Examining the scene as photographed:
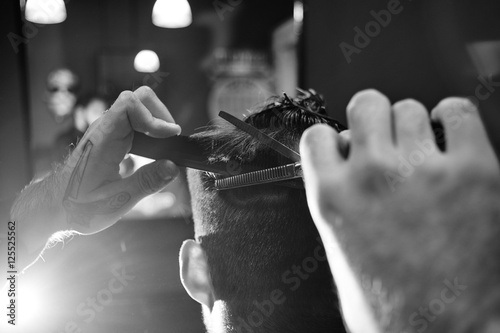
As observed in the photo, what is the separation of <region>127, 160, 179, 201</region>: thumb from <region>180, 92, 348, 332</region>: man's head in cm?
9

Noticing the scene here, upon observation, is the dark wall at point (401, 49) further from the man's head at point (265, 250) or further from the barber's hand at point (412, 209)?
the barber's hand at point (412, 209)

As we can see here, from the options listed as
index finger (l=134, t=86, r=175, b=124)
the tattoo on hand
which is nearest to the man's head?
index finger (l=134, t=86, r=175, b=124)

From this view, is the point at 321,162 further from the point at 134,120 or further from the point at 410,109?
the point at 134,120

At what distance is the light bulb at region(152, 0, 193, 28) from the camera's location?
9.21 feet

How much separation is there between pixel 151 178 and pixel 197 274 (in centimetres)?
23

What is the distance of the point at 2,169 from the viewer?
1830 millimetres

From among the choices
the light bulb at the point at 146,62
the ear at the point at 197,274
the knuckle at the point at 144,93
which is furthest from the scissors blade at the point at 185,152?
the light bulb at the point at 146,62

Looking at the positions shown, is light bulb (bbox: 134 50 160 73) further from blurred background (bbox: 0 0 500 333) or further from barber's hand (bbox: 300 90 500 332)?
barber's hand (bbox: 300 90 500 332)

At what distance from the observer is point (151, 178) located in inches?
38.4

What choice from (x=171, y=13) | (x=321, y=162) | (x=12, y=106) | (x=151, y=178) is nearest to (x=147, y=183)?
(x=151, y=178)

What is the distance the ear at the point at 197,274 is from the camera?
3.29ft

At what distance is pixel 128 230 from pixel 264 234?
1148mm

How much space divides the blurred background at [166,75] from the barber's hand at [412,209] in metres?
0.95

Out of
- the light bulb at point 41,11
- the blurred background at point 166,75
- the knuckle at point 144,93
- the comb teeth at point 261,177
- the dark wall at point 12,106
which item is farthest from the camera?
the light bulb at point 41,11
